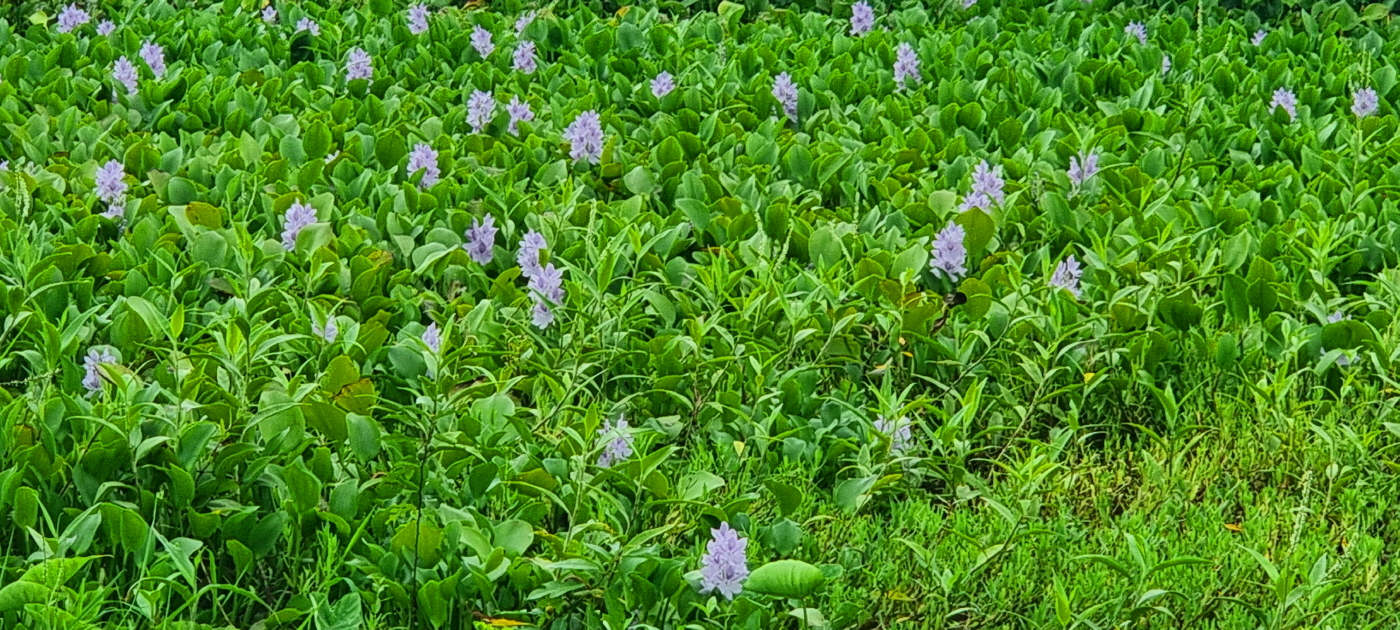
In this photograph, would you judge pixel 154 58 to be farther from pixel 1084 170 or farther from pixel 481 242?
pixel 1084 170

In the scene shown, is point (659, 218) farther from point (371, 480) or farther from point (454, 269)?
point (371, 480)

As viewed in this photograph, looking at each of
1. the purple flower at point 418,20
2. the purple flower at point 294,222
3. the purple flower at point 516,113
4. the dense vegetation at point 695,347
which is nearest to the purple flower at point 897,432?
the dense vegetation at point 695,347

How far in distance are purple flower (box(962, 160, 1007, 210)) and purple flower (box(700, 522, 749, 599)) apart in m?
1.63

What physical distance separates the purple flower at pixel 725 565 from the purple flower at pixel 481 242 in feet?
4.73

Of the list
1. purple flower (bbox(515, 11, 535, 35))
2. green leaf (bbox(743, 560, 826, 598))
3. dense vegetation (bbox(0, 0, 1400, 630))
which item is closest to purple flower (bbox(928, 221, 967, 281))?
dense vegetation (bbox(0, 0, 1400, 630))

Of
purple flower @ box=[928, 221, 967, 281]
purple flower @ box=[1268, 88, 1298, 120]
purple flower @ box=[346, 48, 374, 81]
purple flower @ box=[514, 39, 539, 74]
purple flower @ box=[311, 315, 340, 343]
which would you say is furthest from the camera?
purple flower @ box=[514, 39, 539, 74]

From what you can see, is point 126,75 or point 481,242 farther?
point 126,75

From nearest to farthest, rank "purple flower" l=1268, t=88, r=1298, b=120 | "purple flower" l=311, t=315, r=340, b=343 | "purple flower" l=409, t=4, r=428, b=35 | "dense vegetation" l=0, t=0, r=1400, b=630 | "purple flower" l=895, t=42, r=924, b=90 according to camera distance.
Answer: "dense vegetation" l=0, t=0, r=1400, b=630, "purple flower" l=311, t=315, r=340, b=343, "purple flower" l=1268, t=88, r=1298, b=120, "purple flower" l=895, t=42, r=924, b=90, "purple flower" l=409, t=4, r=428, b=35

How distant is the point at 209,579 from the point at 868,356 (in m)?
1.48

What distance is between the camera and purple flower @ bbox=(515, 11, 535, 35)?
590cm

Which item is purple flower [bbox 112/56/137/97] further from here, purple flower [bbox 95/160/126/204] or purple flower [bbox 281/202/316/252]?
purple flower [bbox 281/202/316/252]

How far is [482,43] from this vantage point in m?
5.71

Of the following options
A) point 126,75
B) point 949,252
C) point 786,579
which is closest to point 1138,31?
point 949,252

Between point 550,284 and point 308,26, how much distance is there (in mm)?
2708
